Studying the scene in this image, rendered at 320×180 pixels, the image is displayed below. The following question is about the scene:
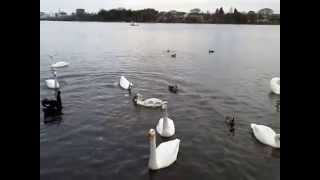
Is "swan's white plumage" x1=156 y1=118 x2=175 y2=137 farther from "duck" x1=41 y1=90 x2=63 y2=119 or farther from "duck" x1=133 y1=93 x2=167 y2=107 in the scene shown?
"duck" x1=41 y1=90 x2=63 y2=119

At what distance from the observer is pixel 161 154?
6.63 metres

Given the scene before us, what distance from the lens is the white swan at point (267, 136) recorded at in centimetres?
761

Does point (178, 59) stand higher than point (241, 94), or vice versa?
point (178, 59)

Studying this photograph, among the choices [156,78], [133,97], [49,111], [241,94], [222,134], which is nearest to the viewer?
[222,134]

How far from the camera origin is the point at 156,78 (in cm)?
1457

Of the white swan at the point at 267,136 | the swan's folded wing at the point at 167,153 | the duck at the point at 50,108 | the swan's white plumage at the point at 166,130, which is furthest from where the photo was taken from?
the duck at the point at 50,108

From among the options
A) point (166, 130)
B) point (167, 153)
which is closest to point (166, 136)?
point (166, 130)

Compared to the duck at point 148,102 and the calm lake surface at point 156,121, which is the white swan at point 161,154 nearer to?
the calm lake surface at point 156,121

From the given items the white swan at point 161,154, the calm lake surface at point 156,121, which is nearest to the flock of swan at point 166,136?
the white swan at point 161,154

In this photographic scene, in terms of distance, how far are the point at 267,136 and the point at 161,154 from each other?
257 centimetres
